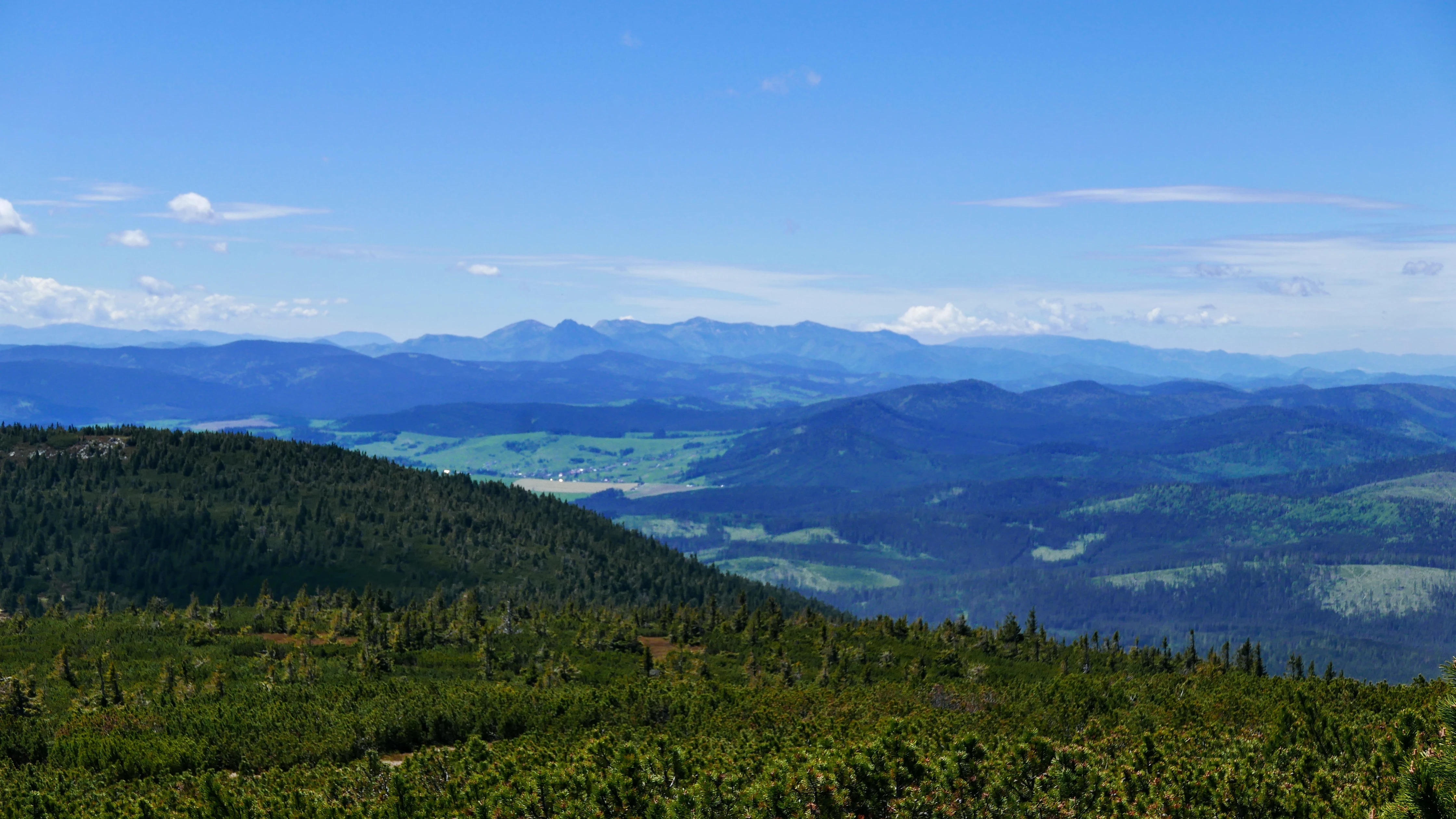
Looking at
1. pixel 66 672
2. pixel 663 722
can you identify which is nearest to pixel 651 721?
pixel 663 722

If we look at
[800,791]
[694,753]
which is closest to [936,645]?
[694,753]

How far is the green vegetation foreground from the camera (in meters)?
47.0

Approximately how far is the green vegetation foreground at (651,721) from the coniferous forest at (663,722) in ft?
1.03

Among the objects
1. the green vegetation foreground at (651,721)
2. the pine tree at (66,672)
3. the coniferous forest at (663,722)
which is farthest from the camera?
the pine tree at (66,672)

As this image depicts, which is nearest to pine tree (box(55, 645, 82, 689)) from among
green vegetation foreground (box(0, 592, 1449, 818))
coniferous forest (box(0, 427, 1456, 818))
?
coniferous forest (box(0, 427, 1456, 818))

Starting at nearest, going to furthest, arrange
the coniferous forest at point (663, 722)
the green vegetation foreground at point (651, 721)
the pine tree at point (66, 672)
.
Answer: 1. the coniferous forest at point (663, 722)
2. the green vegetation foreground at point (651, 721)
3. the pine tree at point (66, 672)

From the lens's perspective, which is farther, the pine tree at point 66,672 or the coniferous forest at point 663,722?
the pine tree at point 66,672

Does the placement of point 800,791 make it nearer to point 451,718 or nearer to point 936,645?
point 451,718

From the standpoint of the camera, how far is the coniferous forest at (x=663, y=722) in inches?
1832

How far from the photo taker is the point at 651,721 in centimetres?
9312

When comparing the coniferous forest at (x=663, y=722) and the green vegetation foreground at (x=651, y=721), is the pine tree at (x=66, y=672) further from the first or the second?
the green vegetation foreground at (x=651, y=721)

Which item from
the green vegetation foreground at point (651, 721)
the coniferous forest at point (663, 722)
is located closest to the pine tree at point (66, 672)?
the coniferous forest at point (663, 722)

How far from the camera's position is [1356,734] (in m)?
65.2

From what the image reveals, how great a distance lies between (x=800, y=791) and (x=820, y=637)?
411ft
